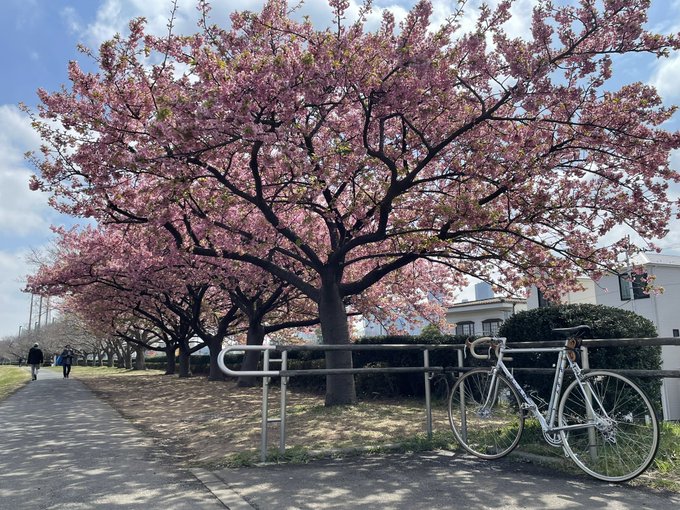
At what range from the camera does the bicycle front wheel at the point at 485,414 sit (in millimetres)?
5195

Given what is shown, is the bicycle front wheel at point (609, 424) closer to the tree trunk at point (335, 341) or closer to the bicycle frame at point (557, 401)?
the bicycle frame at point (557, 401)

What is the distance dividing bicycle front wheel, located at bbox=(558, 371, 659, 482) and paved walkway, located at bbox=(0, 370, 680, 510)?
0.19 meters

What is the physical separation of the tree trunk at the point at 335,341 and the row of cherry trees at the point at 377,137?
0.04 meters

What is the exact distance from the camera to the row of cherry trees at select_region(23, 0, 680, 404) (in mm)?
7262

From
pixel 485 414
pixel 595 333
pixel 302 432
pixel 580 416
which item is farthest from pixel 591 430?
pixel 302 432

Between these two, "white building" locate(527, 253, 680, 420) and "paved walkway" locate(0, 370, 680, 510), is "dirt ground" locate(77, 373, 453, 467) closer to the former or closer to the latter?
"paved walkway" locate(0, 370, 680, 510)

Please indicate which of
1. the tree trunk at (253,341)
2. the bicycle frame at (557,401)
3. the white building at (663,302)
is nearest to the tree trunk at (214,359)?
the tree trunk at (253,341)

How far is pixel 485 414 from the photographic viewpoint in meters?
5.45

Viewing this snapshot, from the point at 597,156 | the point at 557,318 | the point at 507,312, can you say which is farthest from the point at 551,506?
the point at 507,312

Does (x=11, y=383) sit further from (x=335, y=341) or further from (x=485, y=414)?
(x=485, y=414)

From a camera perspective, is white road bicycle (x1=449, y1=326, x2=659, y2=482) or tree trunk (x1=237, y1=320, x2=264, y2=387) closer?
white road bicycle (x1=449, y1=326, x2=659, y2=482)

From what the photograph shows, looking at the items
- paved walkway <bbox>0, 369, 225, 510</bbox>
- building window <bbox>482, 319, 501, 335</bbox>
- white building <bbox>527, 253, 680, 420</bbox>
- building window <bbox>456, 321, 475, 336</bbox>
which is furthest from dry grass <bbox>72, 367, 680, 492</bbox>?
building window <bbox>456, 321, 475, 336</bbox>

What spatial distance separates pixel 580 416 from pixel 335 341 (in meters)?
5.73

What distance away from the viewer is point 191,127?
7043 millimetres
